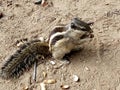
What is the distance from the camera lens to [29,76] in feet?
10.4

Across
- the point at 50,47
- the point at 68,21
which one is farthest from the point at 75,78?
the point at 68,21

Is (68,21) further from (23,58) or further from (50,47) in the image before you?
(23,58)

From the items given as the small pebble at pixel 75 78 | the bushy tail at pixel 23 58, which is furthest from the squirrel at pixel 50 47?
the small pebble at pixel 75 78

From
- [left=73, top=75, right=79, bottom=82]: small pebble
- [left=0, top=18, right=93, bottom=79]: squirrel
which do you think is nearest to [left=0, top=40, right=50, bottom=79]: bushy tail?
[left=0, top=18, right=93, bottom=79]: squirrel

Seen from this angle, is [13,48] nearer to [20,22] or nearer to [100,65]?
[20,22]

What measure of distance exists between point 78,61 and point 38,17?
852 mm

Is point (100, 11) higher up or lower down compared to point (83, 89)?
higher up

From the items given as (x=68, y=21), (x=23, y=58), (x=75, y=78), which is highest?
(x=68, y=21)

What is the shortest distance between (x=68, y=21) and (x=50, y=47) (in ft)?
1.97

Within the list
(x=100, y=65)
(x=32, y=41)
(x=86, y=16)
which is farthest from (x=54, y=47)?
(x=86, y=16)

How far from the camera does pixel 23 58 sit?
3227mm

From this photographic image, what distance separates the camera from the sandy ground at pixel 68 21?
308 centimetres

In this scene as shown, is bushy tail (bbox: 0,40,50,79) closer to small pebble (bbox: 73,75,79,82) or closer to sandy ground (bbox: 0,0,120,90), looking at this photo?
sandy ground (bbox: 0,0,120,90)

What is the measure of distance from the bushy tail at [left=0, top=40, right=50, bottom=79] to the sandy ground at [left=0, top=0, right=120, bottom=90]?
0.22ft
